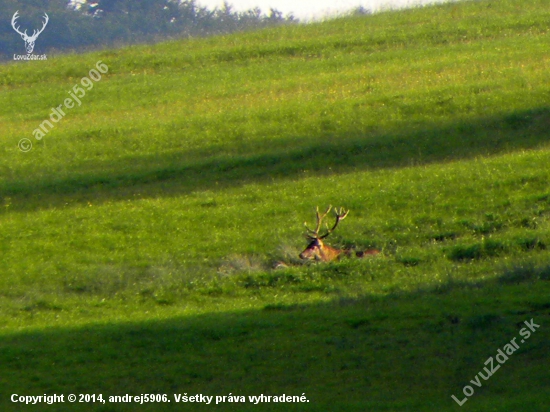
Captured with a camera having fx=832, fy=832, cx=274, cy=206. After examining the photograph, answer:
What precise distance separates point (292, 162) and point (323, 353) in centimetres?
1295

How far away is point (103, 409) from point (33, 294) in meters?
7.23

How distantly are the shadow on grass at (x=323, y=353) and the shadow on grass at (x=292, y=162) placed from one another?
939cm

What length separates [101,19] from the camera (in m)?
85.1

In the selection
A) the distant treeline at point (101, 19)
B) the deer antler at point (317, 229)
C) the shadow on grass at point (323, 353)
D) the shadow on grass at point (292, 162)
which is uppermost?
the distant treeline at point (101, 19)

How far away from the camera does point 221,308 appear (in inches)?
599

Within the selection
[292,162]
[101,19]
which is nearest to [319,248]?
[292,162]

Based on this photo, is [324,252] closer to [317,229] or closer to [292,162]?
[317,229]

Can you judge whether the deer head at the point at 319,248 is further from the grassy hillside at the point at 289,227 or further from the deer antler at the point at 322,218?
the grassy hillside at the point at 289,227

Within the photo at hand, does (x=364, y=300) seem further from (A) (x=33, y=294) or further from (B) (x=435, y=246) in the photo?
(A) (x=33, y=294)

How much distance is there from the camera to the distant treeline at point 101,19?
3214 inches

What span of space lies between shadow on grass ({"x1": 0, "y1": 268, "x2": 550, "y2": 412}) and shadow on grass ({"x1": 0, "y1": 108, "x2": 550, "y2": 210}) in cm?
939

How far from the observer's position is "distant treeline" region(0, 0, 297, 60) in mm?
81625

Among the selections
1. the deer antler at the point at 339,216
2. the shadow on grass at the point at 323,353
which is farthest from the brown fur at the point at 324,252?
the shadow on grass at the point at 323,353

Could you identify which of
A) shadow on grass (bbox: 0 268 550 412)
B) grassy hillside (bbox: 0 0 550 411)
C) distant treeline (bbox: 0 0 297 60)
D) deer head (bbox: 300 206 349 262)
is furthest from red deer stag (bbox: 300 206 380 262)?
distant treeline (bbox: 0 0 297 60)
